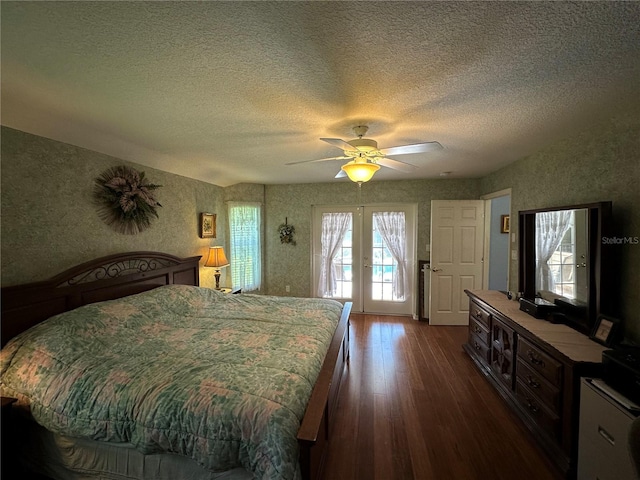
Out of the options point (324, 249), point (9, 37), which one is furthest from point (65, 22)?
point (324, 249)

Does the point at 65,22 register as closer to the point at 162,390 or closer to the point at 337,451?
the point at 162,390

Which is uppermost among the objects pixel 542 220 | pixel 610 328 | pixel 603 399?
pixel 542 220

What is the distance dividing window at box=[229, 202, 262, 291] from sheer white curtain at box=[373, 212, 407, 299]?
7.21 ft

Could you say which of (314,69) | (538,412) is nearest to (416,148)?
(314,69)

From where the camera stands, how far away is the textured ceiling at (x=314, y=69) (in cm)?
100

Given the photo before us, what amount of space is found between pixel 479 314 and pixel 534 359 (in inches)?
41.1

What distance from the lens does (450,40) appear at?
3.67ft

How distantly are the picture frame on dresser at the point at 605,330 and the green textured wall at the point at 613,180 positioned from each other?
140 mm

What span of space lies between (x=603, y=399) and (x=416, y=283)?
10.4 feet

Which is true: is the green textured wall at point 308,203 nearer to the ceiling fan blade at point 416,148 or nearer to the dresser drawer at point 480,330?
the dresser drawer at point 480,330

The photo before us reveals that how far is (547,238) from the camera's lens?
2.50 metres

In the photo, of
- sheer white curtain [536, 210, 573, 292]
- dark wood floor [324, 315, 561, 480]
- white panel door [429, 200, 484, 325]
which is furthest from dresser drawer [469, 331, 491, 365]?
white panel door [429, 200, 484, 325]

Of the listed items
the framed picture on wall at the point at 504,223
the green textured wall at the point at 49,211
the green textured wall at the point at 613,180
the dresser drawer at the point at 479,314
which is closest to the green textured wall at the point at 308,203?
the framed picture on wall at the point at 504,223

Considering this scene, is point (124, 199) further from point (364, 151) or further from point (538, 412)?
point (538, 412)
